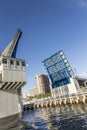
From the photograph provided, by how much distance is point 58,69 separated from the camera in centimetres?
5650

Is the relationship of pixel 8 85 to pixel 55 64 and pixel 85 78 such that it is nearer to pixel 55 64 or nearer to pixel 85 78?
pixel 55 64

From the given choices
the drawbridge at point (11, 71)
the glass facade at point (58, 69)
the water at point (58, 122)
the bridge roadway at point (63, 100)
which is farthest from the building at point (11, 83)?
the glass facade at point (58, 69)

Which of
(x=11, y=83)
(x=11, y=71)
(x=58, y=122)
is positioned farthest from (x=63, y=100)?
(x=58, y=122)

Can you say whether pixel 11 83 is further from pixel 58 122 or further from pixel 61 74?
pixel 61 74

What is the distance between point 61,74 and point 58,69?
2601mm

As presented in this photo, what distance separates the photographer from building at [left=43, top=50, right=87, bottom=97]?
179 feet

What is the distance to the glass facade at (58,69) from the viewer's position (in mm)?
54219

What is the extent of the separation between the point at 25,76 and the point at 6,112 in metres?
10.5

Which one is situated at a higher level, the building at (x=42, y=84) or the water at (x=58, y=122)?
the building at (x=42, y=84)

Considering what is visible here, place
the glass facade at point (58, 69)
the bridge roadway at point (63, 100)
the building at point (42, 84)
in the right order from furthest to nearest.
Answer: the building at point (42, 84) < the glass facade at point (58, 69) < the bridge roadway at point (63, 100)

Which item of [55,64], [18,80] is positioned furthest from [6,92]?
[55,64]

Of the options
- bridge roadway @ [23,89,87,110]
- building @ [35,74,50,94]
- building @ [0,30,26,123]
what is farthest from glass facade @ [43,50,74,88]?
building @ [35,74,50,94]

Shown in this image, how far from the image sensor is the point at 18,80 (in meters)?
39.5

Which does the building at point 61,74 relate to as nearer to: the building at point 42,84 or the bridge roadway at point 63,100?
the bridge roadway at point 63,100
